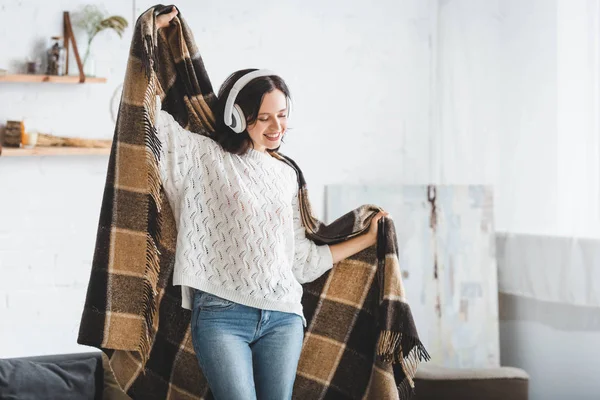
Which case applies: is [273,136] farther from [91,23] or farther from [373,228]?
[91,23]

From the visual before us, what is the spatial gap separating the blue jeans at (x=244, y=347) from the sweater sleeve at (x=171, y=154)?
311mm

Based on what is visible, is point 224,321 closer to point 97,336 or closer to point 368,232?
point 97,336

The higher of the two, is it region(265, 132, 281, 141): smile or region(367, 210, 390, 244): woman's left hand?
region(265, 132, 281, 141): smile

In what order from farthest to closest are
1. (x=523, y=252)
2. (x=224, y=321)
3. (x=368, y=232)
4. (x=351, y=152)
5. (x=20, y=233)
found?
1. (x=351, y=152)
2. (x=523, y=252)
3. (x=20, y=233)
4. (x=368, y=232)
5. (x=224, y=321)

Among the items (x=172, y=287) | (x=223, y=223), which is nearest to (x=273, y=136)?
(x=223, y=223)

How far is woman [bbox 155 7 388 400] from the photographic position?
2043 millimetres

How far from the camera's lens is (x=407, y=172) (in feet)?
13.2

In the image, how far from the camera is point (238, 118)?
7.14 feet

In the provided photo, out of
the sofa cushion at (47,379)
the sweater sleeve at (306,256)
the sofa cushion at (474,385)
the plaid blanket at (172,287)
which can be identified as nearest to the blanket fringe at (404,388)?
the plaid blanket at (172,287)

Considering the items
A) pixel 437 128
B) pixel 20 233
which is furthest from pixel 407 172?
pixel 20 233

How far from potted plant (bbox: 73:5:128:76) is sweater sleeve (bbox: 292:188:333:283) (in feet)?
4.40

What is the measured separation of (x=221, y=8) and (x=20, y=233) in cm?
131

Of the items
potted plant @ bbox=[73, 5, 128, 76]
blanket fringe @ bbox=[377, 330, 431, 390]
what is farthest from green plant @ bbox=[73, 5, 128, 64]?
blanket fringe @ bbox=[377, 330, 431, 390]

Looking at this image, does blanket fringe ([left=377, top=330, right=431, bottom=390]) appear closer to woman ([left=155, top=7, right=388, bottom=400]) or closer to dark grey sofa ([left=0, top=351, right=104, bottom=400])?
woman ([left=155, top=7, right=388, bottom=400])
